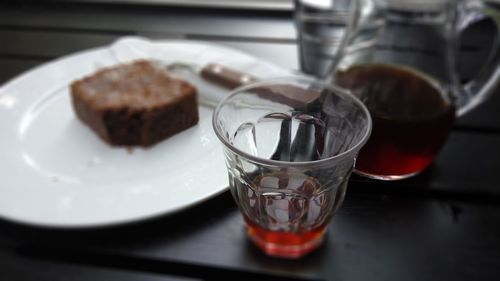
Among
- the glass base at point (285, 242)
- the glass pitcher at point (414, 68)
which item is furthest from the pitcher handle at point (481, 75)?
the glass base at point (285, 242)

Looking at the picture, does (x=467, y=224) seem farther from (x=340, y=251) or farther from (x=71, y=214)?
(x=71, y=214)

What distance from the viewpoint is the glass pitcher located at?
0.34 m

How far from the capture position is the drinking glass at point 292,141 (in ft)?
0.78

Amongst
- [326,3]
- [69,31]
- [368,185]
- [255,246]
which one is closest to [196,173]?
[255,246]

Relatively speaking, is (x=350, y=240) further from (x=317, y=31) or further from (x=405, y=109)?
(x=317, y=31)

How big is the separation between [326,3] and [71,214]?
0.45m

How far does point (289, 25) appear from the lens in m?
0.74

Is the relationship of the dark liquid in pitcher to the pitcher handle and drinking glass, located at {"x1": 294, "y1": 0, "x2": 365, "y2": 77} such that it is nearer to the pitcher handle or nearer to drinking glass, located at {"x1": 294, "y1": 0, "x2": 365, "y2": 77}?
the pitcher handle

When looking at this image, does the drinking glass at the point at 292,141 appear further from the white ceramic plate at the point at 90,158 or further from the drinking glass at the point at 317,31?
the drinking glass at the point at 317,31

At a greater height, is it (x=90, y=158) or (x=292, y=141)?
(x=292, y=141)

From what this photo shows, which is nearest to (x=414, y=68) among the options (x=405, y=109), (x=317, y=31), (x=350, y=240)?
(x=405, y=109)

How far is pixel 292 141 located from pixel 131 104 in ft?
0.98

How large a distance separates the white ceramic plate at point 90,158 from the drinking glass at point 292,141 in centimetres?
2

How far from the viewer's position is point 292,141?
0.25 metres
